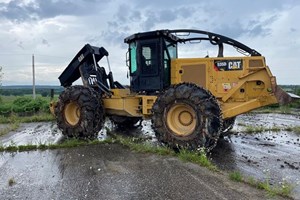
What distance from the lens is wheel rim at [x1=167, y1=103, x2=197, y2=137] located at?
25.6ft

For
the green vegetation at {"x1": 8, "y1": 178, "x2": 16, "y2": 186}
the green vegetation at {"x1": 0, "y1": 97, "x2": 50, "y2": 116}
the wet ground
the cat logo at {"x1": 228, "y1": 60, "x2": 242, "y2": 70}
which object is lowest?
the green vegetation at {"x1": 8, "y1": 178, "x2": 16, "y2": 186}

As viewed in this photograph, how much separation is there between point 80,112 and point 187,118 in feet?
10.7

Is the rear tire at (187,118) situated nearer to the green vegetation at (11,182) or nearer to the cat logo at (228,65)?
the cat logo at (228,65)

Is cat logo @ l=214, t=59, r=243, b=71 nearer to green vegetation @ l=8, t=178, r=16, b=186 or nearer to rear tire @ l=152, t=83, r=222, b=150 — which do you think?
rear tire @ l=152, t=83, r=222, b=150

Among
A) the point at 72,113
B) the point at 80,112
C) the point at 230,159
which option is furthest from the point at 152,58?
the point at 230,159

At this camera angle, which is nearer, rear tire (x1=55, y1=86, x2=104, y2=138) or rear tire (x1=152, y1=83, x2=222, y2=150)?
rear tire (x1=152, y1=83, x2=222, y2=150)

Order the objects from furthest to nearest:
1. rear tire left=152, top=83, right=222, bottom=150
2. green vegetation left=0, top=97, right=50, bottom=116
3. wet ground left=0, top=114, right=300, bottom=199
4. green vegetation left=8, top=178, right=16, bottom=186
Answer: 1. green vegetation left=0, top=97, right=50, bottom=116
2. rear tire left=152, top=83, right=222, bottom=150
3. wet ground left=0, top=114, right=300, bottom=199
4. green vegetation left=8, top=178, right=16, bottom=186

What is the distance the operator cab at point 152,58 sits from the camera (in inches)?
355

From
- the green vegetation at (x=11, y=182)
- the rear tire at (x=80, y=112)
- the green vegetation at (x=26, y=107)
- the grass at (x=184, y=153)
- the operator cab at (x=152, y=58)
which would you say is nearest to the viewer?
the grass at (x=184, y=153)

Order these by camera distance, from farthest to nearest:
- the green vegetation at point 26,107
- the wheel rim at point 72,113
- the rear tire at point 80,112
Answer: the green vegetation at point 26,107, the wheel rim at point 72,113, the rear tire at point 80,112

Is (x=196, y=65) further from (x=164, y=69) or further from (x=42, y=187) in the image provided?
(x=42, y=187)

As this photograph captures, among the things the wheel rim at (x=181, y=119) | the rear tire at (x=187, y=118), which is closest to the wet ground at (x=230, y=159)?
the rear tire at (x=187, y=118)

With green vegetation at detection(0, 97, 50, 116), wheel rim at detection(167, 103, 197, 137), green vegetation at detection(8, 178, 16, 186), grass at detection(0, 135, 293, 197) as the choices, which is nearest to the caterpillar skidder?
wheel rim at detection(167, 103, 197, 137)

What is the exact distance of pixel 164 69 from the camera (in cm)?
913
